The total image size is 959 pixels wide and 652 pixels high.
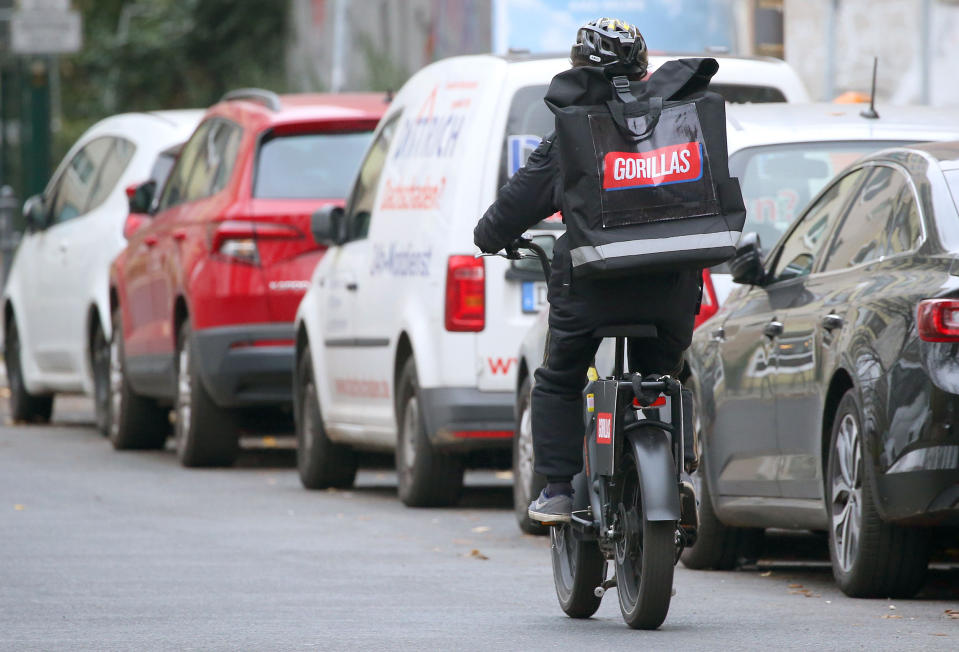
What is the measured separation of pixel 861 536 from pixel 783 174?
2455mm

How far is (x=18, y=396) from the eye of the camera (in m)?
17.3

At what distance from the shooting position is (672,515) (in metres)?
6.39

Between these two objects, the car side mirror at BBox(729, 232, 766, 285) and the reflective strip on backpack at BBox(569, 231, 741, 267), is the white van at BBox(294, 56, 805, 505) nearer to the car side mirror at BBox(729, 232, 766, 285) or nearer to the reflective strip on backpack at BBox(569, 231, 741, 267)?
the car side mirror at BBox(729, 232, 766, 285)

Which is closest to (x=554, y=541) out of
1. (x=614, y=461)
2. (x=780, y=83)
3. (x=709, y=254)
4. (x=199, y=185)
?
(x=614, y=461)

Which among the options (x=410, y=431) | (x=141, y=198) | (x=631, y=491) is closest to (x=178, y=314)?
(x=141, y=198)

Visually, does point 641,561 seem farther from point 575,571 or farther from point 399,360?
point 399,360

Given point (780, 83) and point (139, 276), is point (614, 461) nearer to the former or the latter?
point (780, 83)

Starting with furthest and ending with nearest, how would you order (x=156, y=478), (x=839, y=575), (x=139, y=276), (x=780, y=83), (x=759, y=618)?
(x=139, y=276) → (x=156, y=478) → (x=780, y=83) → (x=839, y=575) → (x=759, y=618)

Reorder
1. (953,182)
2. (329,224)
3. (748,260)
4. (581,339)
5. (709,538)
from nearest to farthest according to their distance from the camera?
(581,339), (953,182), (748,260), (709,538), (329,224)

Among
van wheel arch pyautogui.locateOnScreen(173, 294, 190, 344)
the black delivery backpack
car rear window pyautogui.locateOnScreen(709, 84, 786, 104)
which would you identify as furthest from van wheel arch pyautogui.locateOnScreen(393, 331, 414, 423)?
the black delivery backpack

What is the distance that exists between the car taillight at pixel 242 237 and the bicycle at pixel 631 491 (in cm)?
577

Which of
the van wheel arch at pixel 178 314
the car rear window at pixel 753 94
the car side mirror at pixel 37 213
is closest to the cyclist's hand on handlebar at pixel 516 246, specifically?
the car rear window at pixel 753 94

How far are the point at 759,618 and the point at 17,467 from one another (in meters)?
7.17

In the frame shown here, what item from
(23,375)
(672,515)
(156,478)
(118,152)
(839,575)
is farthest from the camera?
(23,375)
